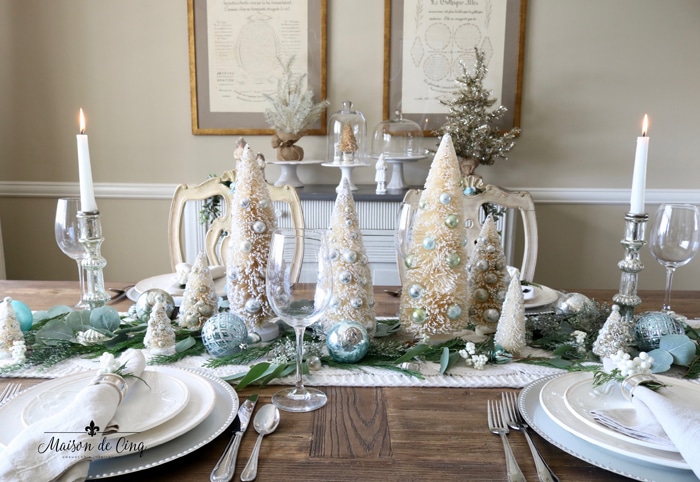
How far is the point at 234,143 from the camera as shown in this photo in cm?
271

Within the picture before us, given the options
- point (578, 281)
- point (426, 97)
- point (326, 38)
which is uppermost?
point (326, 38)

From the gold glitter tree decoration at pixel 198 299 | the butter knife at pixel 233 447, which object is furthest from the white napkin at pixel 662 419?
the gold glitter tree decoration at pixel 198 299

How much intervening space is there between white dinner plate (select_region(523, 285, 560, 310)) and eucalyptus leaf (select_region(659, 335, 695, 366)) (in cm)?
32

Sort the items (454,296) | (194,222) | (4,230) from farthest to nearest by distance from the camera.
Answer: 1. (4,230)
2. (194,222)
3. (454,296)

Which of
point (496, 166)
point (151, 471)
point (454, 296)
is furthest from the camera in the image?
point (496, 166)

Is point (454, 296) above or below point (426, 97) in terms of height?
below

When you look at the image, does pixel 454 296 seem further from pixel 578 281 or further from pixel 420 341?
pixel 578 281

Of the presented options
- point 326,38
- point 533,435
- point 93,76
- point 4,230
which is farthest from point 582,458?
point 4,230

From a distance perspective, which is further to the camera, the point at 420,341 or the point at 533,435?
the point at 420,341

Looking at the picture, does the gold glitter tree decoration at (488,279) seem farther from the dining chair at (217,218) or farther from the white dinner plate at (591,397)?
the dining chair at (217,218)

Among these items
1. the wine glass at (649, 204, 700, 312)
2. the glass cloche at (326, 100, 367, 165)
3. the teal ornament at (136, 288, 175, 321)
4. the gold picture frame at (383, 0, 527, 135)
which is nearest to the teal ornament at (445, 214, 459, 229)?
the wine glass at (649, 204, 700, 312)

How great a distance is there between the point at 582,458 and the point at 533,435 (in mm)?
78

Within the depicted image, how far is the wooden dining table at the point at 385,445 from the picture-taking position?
590mm

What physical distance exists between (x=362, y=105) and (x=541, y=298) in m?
1.68
